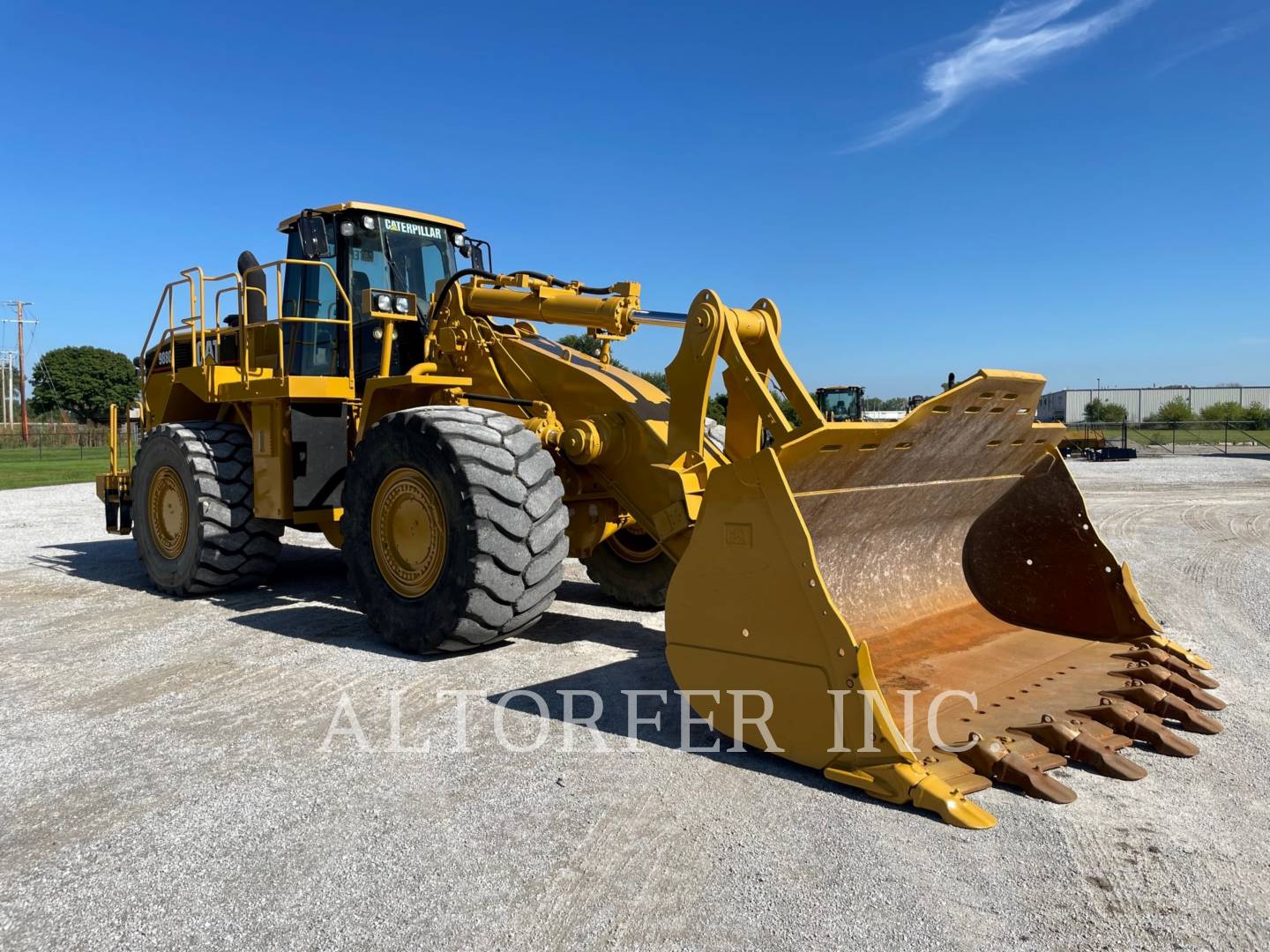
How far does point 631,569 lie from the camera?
723cm

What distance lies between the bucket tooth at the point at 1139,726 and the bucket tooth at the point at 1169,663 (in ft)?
2.26

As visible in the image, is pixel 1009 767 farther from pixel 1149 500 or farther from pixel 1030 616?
pixel 1149 500

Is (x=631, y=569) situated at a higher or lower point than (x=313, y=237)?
lower

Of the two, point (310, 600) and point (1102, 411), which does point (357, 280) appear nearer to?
point (310, 600)

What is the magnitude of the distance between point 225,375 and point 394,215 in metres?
2.06

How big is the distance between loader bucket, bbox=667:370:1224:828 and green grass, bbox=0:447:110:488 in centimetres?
2355

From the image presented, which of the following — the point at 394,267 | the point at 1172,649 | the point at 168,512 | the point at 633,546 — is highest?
the point at 394,267

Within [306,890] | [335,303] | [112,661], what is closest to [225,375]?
[335,303]

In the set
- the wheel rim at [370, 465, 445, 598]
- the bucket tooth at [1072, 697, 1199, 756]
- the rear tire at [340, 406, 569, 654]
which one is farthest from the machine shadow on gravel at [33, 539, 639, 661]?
the bucket tooth at [1072, 697, 1199, 756]

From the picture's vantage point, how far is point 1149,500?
1662cm

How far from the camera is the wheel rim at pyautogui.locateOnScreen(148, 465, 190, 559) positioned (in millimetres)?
7852

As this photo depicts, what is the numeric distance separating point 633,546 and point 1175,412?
220 ft

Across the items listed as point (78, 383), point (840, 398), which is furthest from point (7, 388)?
point (840, 398)

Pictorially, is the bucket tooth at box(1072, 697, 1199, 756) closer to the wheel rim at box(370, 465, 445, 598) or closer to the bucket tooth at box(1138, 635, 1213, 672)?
the bucket tooth at box(1138, 635, 1213, 672)
